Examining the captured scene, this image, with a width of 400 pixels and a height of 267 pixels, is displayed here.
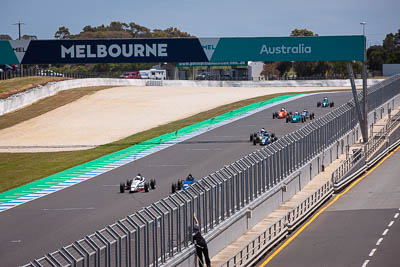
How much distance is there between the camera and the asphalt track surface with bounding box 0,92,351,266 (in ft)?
81.4

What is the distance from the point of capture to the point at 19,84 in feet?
259

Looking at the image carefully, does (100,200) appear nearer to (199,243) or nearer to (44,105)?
(199,243)

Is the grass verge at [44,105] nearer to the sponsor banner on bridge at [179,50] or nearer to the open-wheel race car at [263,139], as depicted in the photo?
the sponsor banner on bridge at [179,50]

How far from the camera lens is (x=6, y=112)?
68.7 metres

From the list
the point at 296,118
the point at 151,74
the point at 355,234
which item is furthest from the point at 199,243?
the point at 151,74

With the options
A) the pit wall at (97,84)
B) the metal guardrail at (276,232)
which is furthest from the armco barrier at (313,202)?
the pit wall at (97,84)

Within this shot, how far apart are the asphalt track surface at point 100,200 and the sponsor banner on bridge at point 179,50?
5.93 metres

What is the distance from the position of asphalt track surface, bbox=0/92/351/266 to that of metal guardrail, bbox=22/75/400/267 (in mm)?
2740

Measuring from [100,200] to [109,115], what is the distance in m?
36.7

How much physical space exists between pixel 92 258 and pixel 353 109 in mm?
31672

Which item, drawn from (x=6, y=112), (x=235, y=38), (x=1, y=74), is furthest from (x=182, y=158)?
(x=1, y=74)

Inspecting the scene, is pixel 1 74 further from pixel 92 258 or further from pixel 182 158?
pixel 92 258

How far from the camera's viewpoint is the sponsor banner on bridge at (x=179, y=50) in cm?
4278

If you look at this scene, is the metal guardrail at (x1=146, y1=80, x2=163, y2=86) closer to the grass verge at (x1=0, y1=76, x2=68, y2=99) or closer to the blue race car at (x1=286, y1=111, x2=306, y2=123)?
the grass verge at (x1=0, y1=76, x2=68, y2=99)
